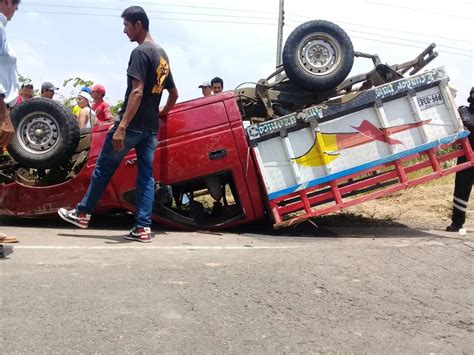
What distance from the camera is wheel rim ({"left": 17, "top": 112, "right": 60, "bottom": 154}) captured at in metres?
5.06

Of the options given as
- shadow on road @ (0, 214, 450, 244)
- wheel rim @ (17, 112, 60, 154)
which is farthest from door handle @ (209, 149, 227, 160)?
wheel rim @ (17, 112, 60, 154)

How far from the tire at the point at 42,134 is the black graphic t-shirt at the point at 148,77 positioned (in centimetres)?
86

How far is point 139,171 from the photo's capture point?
4.54 meters

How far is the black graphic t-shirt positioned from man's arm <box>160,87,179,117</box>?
226mm

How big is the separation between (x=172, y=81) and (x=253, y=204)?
152 cm

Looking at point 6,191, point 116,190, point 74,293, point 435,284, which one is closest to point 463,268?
point 435,284

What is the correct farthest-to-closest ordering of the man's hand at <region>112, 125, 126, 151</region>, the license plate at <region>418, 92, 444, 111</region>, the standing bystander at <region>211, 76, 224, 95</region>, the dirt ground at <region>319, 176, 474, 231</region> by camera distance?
the standing bystander at <region>211, 76, 224, 95</region> → the dirt ground at <region>319, 176, 474, 231</region> → the license plate at <region>418, 92, 444, 111</region> → the man's hand at <region>112, 125, 126, 151</region>

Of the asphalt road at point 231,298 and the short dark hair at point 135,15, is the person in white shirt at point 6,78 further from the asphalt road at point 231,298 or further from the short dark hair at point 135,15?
the short dark hair at point 135,15

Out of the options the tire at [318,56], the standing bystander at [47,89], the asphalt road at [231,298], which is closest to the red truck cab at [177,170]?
the tire at [318,56]

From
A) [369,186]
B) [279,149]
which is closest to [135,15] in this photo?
[279,149]

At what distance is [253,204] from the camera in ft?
17.1

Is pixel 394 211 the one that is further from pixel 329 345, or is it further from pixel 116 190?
pixel 329 345

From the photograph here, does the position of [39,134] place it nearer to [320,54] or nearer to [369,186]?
[320,54]

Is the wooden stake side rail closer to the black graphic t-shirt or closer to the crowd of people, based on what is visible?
the black graphic t-shirt
